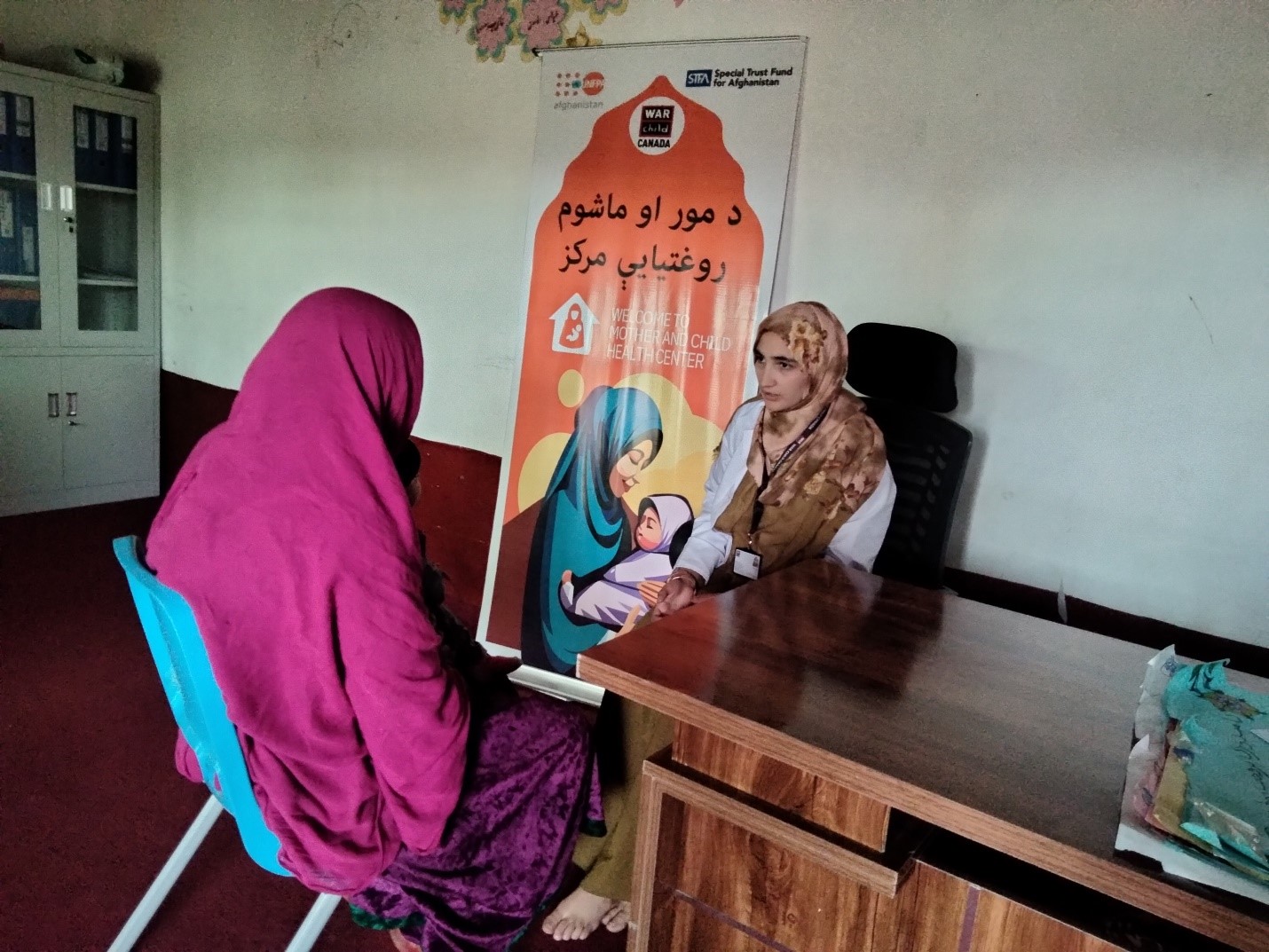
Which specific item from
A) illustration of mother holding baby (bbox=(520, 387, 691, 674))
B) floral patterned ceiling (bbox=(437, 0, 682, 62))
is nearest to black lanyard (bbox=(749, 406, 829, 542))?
illustration of mother holding baby (bbox=(520, 387, 691, 674))

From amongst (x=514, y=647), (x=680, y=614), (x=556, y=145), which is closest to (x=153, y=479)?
(x=514, y=647)

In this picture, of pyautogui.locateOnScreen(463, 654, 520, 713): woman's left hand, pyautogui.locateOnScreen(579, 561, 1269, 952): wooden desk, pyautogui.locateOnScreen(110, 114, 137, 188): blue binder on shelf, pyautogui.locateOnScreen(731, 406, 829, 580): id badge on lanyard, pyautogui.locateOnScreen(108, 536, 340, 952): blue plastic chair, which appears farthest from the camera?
pyautogui.locateOnScreen(110, 114, 137, 188): blue binder on shelf

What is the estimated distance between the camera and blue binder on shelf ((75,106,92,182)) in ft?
13.2

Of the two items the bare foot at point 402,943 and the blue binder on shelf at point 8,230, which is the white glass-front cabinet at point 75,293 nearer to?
the blue binder on shelf at point 8,230

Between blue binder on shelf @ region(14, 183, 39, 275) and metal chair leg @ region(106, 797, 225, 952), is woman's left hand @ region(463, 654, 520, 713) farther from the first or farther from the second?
blue binder on shelf @ region(14, 183, 39, 275)

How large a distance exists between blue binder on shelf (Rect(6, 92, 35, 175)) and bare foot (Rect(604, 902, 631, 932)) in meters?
3.98

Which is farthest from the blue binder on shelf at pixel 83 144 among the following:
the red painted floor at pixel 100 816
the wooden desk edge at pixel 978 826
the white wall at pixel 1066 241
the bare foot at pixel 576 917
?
the wooden desk edge at pixel 978 826

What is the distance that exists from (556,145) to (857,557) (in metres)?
1.71

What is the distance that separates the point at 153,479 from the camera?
15.1 ft

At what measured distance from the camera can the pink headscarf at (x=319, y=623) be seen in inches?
46.2

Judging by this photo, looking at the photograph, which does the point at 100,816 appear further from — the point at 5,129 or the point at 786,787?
the point at 5,129

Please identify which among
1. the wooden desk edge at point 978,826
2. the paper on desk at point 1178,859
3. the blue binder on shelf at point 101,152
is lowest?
the wooden desk edge at point 978,826

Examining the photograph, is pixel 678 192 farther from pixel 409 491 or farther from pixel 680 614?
pixel 680 614

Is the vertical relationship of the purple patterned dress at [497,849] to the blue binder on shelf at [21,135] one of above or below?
below
